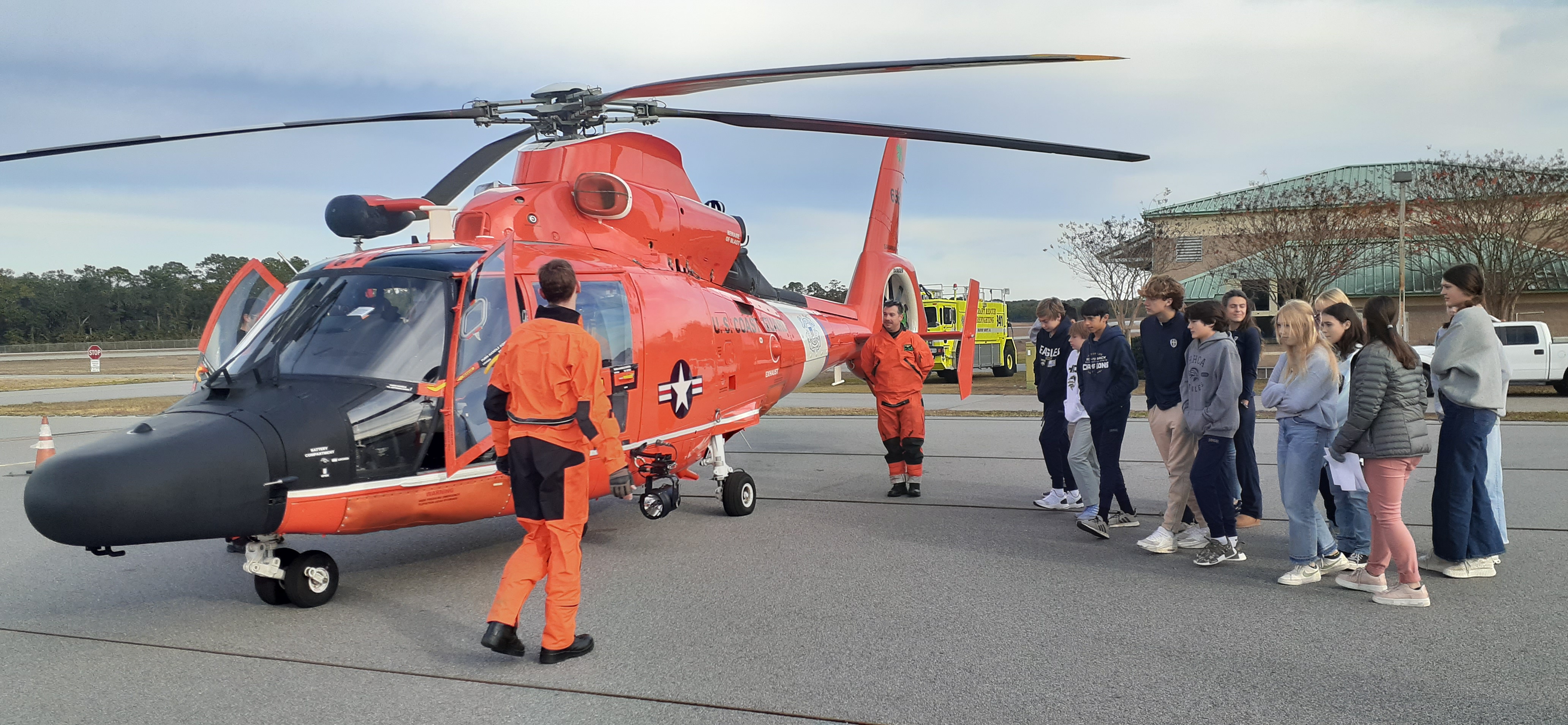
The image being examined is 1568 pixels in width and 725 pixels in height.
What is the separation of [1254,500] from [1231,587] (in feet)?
6.33

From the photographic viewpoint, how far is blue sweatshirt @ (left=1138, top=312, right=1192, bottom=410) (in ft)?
20.4

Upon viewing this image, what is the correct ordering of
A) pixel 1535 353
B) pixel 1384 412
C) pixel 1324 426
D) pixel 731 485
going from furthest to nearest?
pixel 1535 353 → pixel 731 485 → pixel 1324 426 → pixel 1384 412

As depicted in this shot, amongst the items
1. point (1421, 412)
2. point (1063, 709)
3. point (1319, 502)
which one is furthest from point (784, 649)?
point (1319, 502)

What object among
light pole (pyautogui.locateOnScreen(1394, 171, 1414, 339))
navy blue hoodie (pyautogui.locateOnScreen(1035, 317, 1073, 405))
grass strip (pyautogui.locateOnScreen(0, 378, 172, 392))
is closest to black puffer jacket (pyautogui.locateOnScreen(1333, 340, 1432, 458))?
navy blue hoodie (pyautogui.locateOnScreen(1035, 317, 1073, 405))

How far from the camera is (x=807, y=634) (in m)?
4.56

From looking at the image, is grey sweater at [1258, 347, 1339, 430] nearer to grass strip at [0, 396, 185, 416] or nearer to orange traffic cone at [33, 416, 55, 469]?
orange traffic cone at [33, 416, 55, 469]

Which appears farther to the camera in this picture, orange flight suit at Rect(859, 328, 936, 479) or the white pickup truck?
the white pickup truck

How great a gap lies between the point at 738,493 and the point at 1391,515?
4.59m

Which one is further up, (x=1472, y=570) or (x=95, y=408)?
(x=95, y=408)

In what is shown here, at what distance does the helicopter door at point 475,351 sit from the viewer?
5078 millimetres

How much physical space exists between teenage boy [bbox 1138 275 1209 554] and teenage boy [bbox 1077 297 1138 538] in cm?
23

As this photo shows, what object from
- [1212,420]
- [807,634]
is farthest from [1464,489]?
[807,634]

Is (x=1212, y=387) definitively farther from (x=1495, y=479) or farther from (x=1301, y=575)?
(x=1495, y=479)

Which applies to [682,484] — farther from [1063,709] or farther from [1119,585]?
[1063,709]
